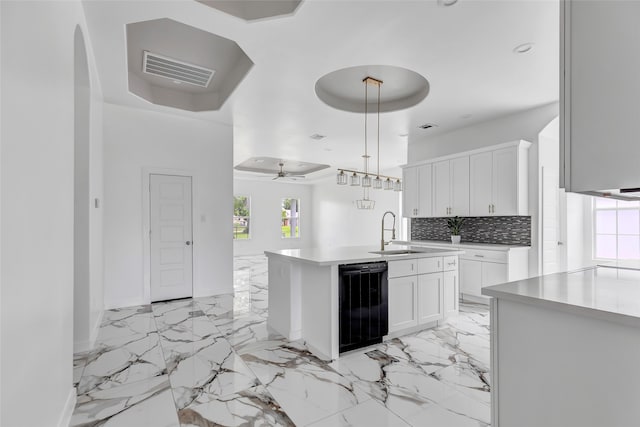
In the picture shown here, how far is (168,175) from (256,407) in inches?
147

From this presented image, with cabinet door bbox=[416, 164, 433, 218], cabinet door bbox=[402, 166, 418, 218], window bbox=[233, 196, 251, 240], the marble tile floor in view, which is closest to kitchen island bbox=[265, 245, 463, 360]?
the marble tile floor

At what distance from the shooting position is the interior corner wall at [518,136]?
14.2 feet

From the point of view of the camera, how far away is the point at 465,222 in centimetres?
545

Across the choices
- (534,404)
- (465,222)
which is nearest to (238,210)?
(465,222)

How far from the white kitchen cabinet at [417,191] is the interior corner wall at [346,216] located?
105 inches

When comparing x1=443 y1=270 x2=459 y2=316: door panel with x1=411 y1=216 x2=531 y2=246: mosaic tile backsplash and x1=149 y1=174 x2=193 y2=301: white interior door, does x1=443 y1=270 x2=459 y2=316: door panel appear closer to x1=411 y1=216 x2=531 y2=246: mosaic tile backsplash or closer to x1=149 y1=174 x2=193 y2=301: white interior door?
x1=411 y1=216 x2=531 y2=246: mosaic tile backsplash

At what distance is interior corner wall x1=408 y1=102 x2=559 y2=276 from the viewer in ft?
14.2

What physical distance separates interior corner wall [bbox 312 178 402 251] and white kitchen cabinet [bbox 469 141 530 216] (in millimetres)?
3769

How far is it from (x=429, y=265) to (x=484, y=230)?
237cm

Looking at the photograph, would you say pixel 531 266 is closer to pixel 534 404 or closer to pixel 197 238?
pixel 534 404
